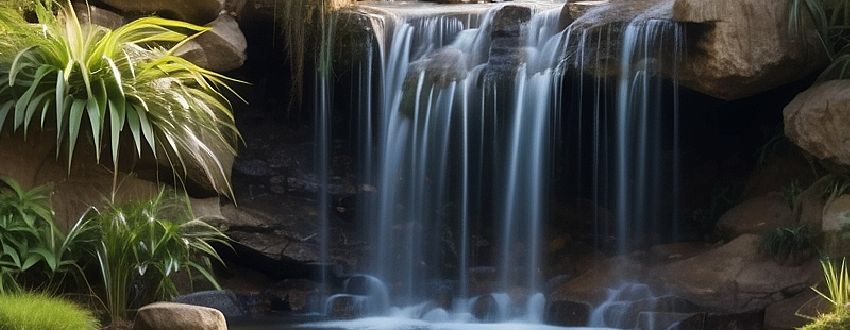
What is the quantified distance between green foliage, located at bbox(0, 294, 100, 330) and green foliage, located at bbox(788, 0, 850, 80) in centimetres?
660

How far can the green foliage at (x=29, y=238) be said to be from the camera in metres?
8.06

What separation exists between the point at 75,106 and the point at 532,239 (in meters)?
5.06

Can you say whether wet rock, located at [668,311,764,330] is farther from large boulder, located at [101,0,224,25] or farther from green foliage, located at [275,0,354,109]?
large boulder, located at [101,0,224,25]

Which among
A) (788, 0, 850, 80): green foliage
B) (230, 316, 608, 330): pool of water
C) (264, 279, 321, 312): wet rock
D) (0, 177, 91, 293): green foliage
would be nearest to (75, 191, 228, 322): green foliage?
(0, 177, 91, 293): green foliage

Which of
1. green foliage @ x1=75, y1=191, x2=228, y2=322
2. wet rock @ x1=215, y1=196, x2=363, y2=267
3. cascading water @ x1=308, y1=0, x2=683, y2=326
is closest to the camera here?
green foliage @ x1=75, y1=191, x2=228, y2=322

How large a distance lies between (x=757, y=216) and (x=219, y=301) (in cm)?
521

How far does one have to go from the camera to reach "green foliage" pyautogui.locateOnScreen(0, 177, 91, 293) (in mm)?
8062

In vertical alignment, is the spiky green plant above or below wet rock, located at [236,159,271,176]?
above

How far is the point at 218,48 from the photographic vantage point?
11242mm

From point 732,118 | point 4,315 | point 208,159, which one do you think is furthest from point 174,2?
point 732,118

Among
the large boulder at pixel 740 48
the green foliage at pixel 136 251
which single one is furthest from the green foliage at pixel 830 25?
the green foliage at pixel 136 251

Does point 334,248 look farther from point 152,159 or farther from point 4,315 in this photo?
point 4,315

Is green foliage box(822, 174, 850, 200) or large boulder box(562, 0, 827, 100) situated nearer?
green foliage box(822, 174, 850, 200)

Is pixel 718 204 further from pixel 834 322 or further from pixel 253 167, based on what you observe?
pixel 834 322
